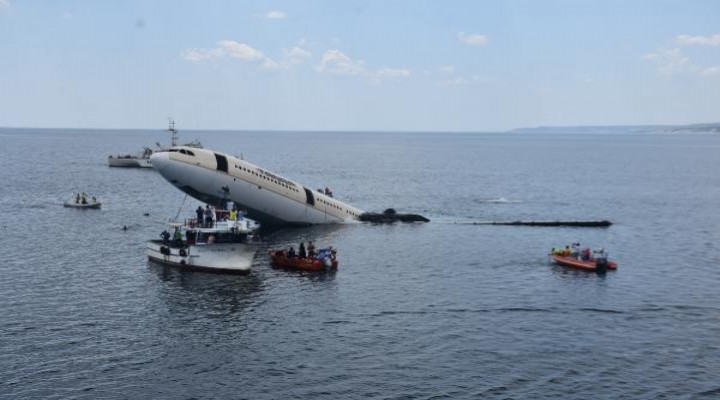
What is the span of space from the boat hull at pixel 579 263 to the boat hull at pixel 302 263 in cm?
2180

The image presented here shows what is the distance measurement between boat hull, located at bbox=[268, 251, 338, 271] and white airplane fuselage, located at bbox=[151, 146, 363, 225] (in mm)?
17528

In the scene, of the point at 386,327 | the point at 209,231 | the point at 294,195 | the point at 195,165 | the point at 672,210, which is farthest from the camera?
the point at 672,210

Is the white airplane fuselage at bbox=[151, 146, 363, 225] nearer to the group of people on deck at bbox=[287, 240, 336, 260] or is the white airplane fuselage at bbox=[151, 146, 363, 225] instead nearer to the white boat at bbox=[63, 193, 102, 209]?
the group of people on deck at bbox=[287, 240, 336, 260]

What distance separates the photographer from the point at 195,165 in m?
79.7

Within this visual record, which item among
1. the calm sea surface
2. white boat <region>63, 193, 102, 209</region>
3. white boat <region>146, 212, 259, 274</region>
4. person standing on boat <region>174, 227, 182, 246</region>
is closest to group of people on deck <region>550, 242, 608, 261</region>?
the calm sea surface

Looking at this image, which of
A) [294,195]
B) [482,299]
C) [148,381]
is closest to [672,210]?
Result: [294,195]

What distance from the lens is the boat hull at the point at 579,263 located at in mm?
67938

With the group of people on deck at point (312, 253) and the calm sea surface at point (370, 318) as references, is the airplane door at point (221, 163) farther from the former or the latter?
the group of people on deck at point (312, 253)

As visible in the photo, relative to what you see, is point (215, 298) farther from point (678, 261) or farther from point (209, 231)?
point (678, 261)

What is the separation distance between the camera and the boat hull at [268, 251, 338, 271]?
65.8 metres

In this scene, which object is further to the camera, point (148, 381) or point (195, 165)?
point (195, 165)

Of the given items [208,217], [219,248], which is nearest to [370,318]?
[219,248]

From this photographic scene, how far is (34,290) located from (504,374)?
119 feet

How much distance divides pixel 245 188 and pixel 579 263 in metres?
38.1
